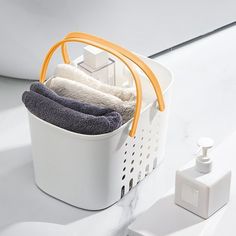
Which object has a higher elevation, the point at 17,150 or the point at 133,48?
the point at 133,48

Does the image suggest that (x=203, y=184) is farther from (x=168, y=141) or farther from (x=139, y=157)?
(x=168, y=141)

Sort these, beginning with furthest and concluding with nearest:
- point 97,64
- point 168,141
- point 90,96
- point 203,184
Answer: point 168,141, point 97,64, point 90,96, point 203,184

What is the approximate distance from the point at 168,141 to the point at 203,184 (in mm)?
385

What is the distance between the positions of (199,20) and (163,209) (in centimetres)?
97

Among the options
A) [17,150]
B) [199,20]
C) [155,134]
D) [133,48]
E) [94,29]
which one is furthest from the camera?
[199,20]

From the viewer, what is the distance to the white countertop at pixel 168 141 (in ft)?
4.55

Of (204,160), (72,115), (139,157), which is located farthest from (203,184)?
(72,115)

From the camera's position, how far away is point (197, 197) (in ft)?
4.37

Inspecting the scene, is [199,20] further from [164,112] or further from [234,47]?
[164,112]

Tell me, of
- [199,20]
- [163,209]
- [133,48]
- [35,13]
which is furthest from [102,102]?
[199,20]

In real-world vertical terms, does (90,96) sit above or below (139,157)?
above

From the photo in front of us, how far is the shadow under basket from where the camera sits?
132 cm

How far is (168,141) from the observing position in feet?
5.47

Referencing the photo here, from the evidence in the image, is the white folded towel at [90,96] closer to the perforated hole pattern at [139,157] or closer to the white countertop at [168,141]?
the perforated hole pattern at [139,157]
